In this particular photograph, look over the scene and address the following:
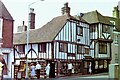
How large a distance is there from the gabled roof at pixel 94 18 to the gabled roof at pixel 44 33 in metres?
0.32

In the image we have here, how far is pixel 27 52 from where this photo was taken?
12.3 ft

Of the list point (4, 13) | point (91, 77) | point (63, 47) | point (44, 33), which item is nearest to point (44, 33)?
point (44, 33)

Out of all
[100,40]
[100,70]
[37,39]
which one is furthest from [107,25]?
[37,39]

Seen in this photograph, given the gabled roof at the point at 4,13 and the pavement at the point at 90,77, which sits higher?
the gabled roof at the point at 4,13

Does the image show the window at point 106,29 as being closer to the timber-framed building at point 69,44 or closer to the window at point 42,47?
the timber-framed building at point 69,44

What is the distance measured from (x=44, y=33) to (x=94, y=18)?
78 cm

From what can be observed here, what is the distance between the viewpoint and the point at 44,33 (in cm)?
377

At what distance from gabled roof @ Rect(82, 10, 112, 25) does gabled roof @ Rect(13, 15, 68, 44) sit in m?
0.32

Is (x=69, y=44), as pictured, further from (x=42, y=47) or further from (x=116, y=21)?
(x=116, y=21)

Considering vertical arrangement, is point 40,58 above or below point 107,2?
below

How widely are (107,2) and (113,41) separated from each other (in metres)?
0.56

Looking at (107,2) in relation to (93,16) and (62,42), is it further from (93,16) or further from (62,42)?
(62,42)

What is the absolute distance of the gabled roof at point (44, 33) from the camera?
371 cm

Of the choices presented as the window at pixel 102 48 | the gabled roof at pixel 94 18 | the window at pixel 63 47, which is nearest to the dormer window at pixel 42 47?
the window at pixel 63 47
